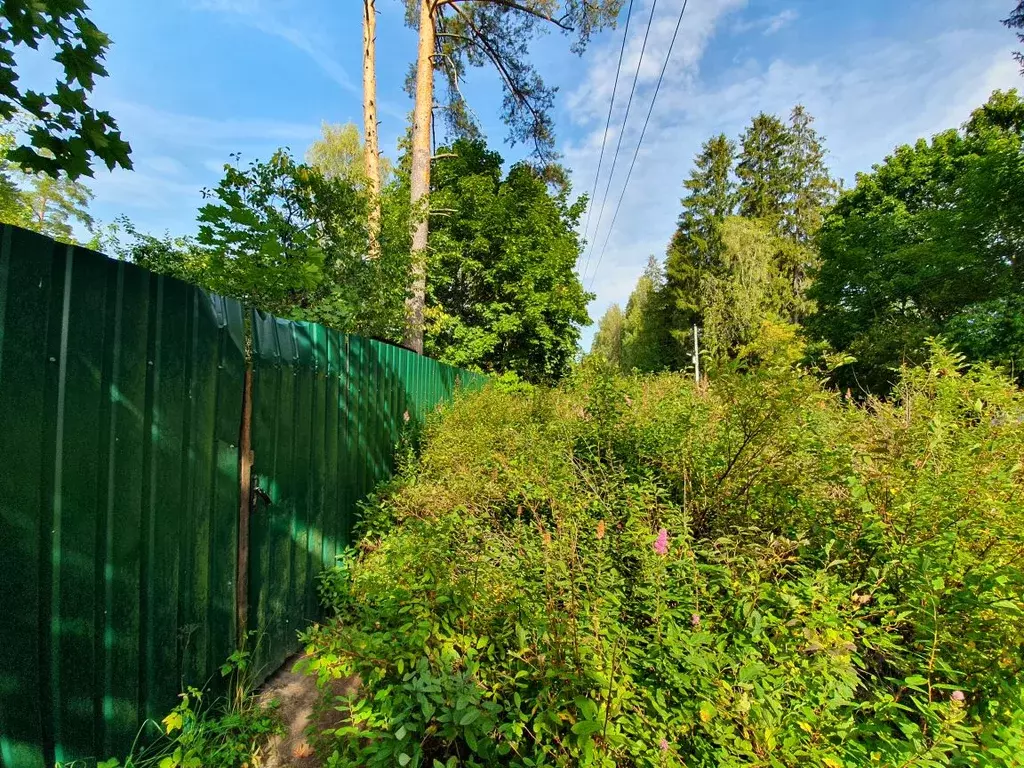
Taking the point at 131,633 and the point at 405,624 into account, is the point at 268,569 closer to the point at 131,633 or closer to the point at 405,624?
the point at 131,633

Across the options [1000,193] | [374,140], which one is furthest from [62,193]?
[1000,193]

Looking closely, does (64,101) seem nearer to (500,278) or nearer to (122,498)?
(122,498)

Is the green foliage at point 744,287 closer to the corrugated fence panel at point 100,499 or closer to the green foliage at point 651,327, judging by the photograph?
the green foliage at point 651,327

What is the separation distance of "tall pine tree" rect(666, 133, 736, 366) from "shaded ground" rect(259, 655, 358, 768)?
2408 centimetres

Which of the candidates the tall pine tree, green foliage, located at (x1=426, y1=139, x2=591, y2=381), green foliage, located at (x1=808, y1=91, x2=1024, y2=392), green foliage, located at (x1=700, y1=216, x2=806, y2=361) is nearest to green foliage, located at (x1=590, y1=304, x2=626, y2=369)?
the tall pine tree

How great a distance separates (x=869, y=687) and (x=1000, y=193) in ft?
51.0

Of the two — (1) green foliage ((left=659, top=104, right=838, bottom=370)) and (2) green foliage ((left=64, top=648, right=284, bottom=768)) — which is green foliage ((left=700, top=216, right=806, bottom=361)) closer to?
(1) green foliage ((left=659, top=104, right=838, bottom=370))

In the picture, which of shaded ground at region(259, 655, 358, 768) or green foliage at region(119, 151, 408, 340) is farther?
green foliage at region(119, 151, 408, 340)

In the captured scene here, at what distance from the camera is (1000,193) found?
34.3ft

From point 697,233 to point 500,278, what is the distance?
18.8 meters

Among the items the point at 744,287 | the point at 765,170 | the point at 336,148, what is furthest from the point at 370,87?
the point at 765,170

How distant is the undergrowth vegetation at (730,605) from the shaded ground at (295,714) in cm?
13

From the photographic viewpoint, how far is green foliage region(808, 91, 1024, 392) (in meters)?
10.5

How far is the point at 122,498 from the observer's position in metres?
1.49
